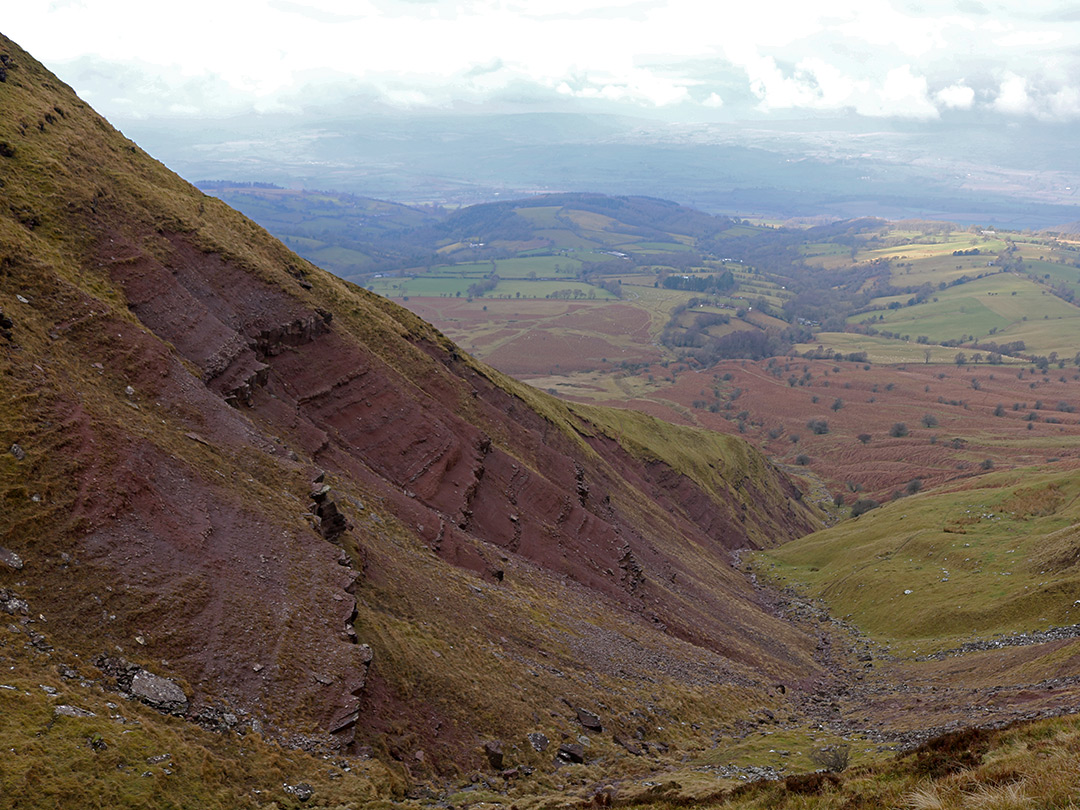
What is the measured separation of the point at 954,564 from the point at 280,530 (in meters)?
60.1

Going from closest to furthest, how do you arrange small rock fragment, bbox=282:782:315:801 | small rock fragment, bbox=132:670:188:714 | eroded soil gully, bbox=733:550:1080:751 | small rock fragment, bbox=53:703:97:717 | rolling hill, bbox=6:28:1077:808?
small rock fragment, bbox=53:703:97:717, small rock fragment, bbox=282:782:315:801, rolling hill, bbox=6:28:1077:808, small rock fragment, bbox=132:670:188:714, eroded soil gully, bbox=733:550:1080:751

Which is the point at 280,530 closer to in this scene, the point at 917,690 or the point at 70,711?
the point at 70,711

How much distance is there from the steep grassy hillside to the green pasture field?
9371 mm

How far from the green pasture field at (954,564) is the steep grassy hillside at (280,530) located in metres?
9.37

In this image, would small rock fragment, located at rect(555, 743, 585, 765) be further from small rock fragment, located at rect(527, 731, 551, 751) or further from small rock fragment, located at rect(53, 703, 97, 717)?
small rock fragment, located at rect(53, 703, 97, 717)

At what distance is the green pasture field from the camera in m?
51.5

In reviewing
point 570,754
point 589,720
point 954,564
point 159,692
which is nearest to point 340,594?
point 159,692

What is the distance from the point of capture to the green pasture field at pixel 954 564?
51.5 m

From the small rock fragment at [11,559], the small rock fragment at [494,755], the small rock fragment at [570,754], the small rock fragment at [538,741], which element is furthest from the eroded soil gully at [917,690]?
the small rock fragment at [11,559]

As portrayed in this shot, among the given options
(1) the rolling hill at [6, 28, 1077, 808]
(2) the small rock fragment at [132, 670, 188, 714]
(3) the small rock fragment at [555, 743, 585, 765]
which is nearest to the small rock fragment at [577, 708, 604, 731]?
(1) the rolling hill at [6, 28, 1077, 808]

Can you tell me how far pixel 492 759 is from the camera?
2594 centimetres

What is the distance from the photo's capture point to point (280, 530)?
29.5 meters

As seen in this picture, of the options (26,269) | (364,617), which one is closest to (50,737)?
(364,617)

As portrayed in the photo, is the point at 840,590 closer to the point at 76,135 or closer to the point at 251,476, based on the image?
the point at 251,476
